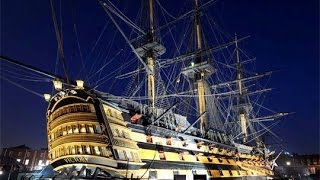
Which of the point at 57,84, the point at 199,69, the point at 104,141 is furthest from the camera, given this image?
the point at 199,69

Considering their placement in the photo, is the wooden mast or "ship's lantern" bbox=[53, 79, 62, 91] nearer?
"ship's lantern" bbox=[53, 79, 62, 91]

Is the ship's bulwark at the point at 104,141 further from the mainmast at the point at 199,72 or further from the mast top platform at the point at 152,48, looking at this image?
the mainmast at the point at 199,72

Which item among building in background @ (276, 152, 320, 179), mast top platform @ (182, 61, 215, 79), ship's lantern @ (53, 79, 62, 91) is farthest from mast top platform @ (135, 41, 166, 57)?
building in background @ (276, 152, 320, 179)

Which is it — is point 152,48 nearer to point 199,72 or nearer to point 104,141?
point 199,72

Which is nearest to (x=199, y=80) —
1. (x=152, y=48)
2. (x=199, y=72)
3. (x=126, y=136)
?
(x=199, y=72)

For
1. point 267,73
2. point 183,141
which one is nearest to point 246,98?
point 267,73

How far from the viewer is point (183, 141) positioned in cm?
2280

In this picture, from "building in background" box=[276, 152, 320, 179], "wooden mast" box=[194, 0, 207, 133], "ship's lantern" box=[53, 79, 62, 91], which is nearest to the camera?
"ship's lantern" box=[53, 79, 62, 91]

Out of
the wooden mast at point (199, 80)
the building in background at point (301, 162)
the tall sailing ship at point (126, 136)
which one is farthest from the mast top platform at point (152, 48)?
the building in background at point (301, 162)

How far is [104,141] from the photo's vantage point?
1503cm

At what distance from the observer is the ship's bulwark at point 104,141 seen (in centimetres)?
1482

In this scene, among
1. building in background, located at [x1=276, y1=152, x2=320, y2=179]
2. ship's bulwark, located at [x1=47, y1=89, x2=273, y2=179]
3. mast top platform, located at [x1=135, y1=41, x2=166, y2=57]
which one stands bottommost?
ship's bulwark, located at [x1=47, y1=89, x2=273, y2=179]

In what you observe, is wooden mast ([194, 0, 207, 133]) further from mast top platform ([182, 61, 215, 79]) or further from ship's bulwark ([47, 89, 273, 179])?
ship's bulwark ([47, 89, 273, 179])

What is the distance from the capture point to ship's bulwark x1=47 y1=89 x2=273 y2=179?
14820 millimetres
